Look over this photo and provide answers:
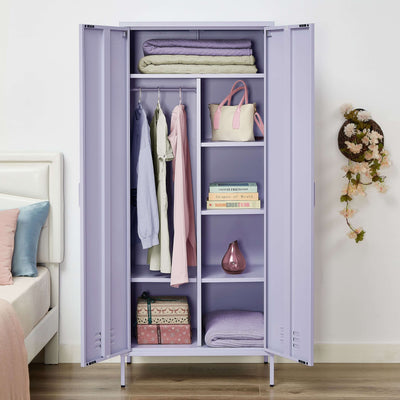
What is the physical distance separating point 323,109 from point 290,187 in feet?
2.33

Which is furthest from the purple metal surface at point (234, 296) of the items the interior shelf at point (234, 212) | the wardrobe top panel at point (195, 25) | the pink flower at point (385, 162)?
the wardrobe top panel at point (195, 25)

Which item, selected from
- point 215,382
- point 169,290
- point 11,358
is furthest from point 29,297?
point 215,382

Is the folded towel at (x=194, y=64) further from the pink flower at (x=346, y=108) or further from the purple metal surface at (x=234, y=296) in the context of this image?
the purple metal surface at (x=234, y=296)

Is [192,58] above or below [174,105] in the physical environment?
above

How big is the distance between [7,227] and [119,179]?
2.12 feet

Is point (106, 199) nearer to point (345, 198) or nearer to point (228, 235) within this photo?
point (228, 235)

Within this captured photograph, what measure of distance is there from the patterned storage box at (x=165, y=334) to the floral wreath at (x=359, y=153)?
1.10 metres

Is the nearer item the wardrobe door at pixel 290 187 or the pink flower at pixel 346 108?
the wardrobe door at pixel 290 187

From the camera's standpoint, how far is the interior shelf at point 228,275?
3176mm

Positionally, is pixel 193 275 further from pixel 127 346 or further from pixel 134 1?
pixel 134 1

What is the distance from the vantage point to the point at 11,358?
241 cm

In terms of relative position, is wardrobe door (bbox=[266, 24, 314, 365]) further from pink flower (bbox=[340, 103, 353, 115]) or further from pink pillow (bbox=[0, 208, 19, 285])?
pink pillow (bbox=[0, 208, 19, 285])

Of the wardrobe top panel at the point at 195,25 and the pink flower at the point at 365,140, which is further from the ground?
the wardrobe top panel at the point at 195,25

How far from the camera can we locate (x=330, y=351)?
352cm
